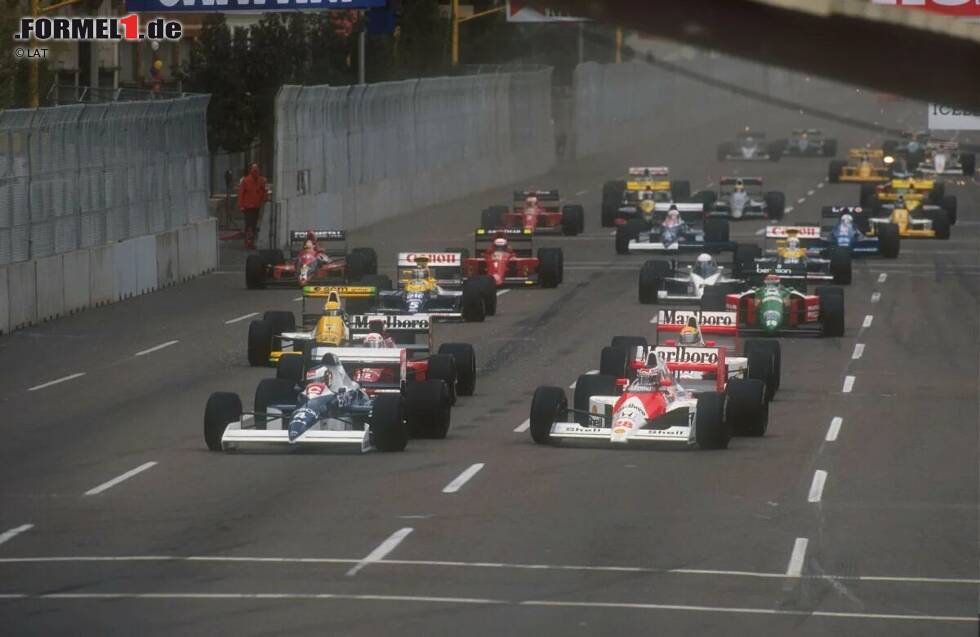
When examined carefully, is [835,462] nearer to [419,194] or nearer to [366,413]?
[366,413]

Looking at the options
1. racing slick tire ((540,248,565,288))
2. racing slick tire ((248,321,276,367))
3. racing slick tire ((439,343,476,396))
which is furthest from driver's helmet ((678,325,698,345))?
racing slick tire ((540,248,565,288))

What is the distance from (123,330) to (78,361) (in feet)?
14.0

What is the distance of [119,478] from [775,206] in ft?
136

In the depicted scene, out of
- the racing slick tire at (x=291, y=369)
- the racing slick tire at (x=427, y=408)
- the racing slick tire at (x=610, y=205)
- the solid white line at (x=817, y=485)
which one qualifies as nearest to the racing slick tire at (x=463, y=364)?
the racing slick tire at (x=291, y=369)

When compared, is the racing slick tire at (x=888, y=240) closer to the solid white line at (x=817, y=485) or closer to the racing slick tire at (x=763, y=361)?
the racing slick tire at (x=763, y=361)

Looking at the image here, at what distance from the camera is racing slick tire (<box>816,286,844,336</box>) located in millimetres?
33938

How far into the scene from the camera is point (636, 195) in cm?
5916

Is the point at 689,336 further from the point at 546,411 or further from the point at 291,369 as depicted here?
the point at 291,369

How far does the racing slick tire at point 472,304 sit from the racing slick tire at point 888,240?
52.5ft

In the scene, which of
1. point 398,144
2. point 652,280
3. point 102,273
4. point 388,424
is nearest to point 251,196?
point 102,273

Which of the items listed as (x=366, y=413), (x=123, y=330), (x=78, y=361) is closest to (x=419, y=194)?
(x=123, y=330)

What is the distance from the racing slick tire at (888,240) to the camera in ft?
160

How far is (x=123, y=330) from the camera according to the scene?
34969mm

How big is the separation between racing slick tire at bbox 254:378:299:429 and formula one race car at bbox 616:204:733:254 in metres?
25.8
